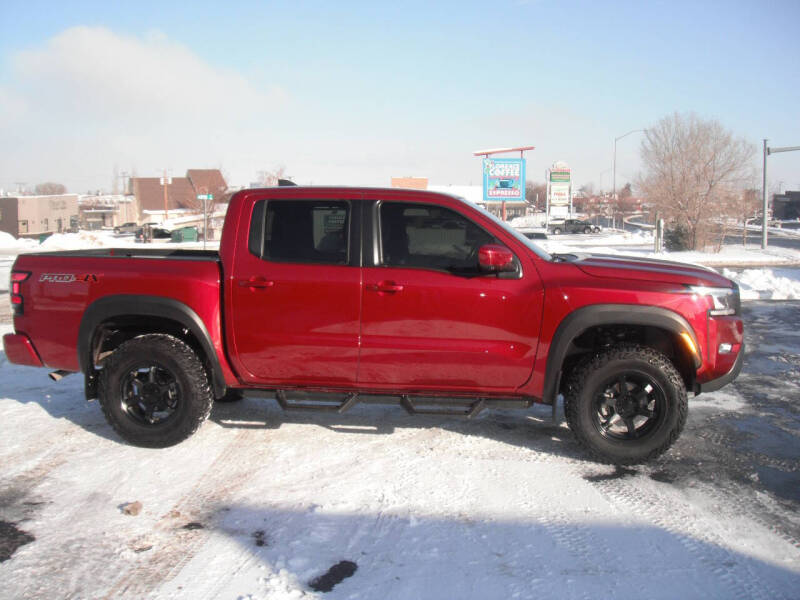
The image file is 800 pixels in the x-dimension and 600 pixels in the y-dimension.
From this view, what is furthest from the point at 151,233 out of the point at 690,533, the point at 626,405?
the point at 690,533

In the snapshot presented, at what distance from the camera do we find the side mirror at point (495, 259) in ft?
13.6

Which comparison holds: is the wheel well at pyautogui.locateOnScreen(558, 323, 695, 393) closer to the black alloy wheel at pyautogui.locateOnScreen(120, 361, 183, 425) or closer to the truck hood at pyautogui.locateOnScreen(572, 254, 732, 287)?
the truck hood at pyautogui.locateOnScreen(572, 254, 732, 287)

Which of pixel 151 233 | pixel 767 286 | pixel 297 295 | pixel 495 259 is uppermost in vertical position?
pixel 151 233

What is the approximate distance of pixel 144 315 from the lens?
4.68m

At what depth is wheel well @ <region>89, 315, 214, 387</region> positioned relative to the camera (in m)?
4.74

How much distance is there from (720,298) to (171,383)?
3.97 meters

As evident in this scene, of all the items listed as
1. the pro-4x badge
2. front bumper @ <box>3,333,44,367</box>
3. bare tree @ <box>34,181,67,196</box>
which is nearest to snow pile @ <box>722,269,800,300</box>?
the pro-4x badge

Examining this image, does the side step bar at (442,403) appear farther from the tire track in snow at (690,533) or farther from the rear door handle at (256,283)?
the rear door handle at (256,283)

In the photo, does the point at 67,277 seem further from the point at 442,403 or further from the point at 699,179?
the point at 699,179

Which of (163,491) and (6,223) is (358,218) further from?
(6,223)

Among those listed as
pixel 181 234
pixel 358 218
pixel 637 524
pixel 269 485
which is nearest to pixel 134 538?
pixel 269 485

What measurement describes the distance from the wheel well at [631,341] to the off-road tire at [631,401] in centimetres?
16

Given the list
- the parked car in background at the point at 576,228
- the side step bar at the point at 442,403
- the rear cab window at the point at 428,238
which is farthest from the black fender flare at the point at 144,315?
the parked car in background at the point at 576,228

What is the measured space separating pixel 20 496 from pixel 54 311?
141 centimetres
